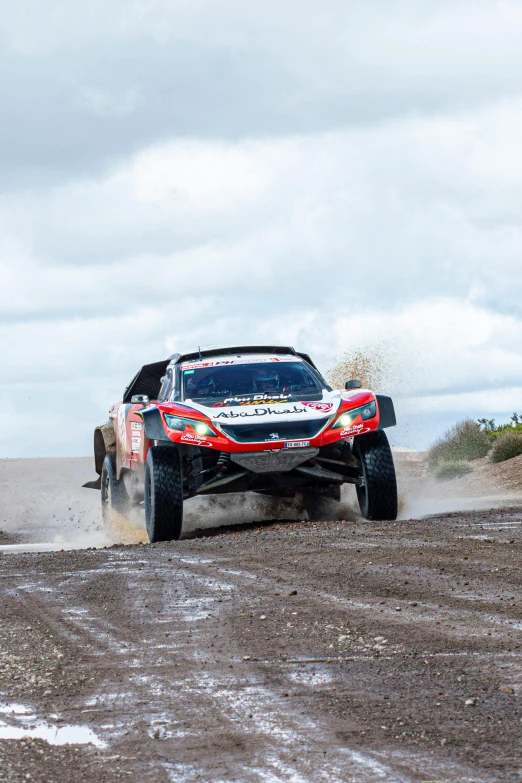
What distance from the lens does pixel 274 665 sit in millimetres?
5121

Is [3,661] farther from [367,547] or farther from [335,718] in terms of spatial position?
[367,547]

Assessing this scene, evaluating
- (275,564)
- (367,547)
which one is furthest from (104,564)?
(367,547)

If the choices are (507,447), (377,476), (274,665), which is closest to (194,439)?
(377,476)

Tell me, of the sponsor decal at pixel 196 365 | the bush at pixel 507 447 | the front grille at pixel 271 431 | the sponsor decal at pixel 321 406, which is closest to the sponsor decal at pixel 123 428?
the sponsor decal at pixel 196 365

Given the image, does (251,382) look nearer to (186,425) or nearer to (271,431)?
(271,431)

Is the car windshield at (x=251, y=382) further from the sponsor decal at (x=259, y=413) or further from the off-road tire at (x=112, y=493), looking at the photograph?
the off-road tire at (x=112, y=493)

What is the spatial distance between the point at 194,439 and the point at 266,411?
2.76 feet

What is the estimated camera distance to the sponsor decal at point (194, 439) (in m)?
11.0

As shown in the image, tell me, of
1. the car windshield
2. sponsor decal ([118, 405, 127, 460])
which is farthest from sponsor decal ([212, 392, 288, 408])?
sponsor decal ([118, 405, 127, 460])

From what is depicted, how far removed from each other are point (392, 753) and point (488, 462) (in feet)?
95.5

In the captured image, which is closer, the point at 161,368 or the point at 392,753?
the point at 392,753

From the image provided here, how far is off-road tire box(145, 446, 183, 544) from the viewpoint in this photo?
1102cm

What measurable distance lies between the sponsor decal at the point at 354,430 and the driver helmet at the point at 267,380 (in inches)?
54.7

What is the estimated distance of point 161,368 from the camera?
14977mm
